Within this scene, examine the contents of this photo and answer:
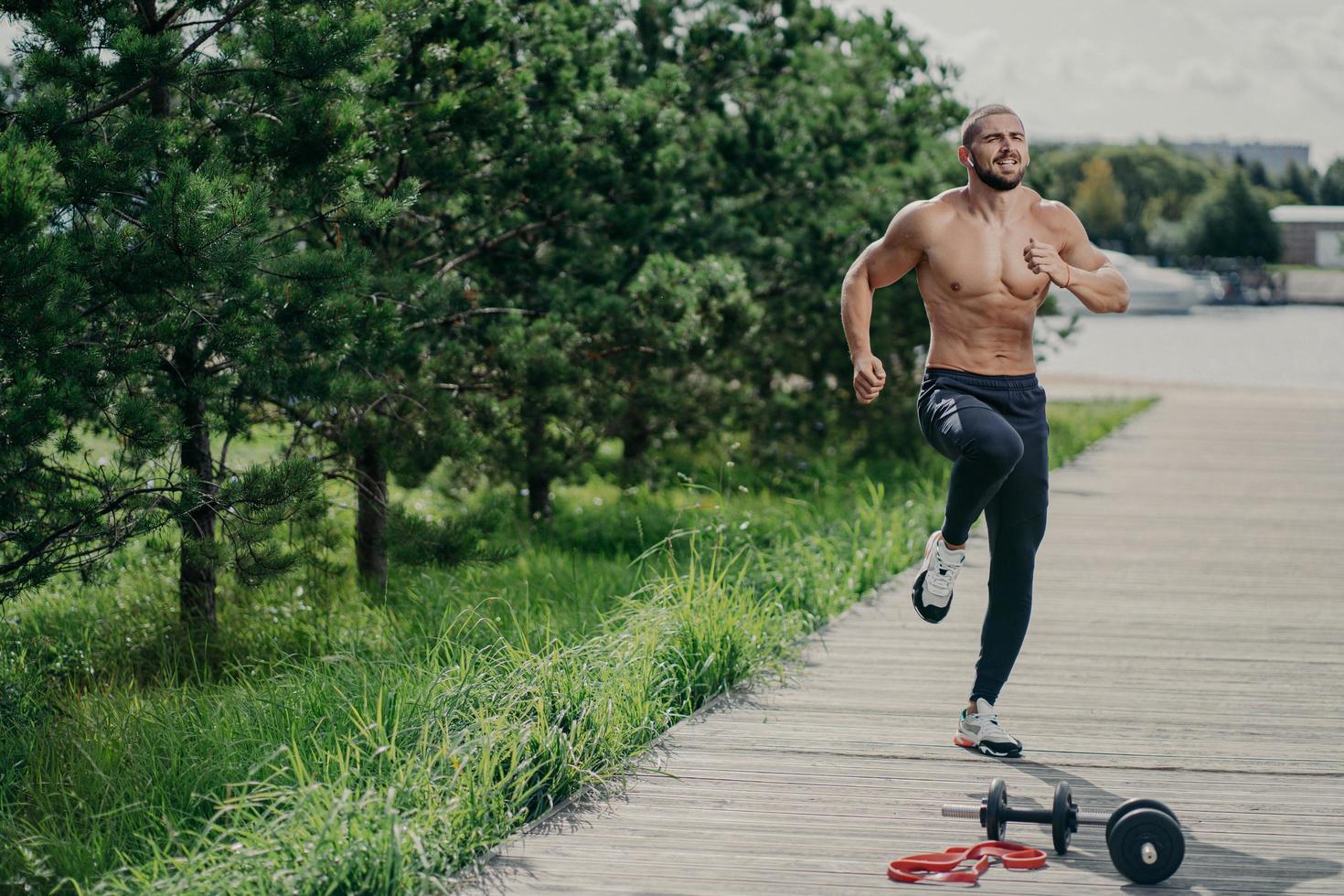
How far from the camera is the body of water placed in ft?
85.2

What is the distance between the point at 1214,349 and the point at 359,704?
31.4 metres

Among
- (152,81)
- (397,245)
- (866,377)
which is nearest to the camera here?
(866,377)

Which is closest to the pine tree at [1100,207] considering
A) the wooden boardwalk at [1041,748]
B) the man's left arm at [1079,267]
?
the wooden boardwalk at [1041,748]

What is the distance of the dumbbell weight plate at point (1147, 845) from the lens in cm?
332

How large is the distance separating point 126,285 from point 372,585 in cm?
290

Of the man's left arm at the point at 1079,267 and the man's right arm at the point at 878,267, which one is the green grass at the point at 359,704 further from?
the man's left arm at the point at 1079,267

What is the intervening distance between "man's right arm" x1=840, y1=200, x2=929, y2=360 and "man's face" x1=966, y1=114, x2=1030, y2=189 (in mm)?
206

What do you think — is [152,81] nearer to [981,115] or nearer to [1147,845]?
[981,115]

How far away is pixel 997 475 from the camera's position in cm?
407

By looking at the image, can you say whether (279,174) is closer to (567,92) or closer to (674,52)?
(567,92)

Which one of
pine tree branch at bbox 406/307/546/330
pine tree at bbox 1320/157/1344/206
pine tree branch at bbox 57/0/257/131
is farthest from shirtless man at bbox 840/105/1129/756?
pine tree at bbox 1320/157/1344/206

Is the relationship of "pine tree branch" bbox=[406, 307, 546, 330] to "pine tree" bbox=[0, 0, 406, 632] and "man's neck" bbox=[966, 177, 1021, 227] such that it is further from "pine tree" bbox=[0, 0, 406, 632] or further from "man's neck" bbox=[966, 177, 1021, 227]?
"man's neck" bbox=[966, 177, 1021, 227]

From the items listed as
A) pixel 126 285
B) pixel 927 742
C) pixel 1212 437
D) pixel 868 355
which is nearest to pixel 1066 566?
pixel 927 742

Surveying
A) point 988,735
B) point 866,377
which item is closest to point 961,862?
point 988,735
